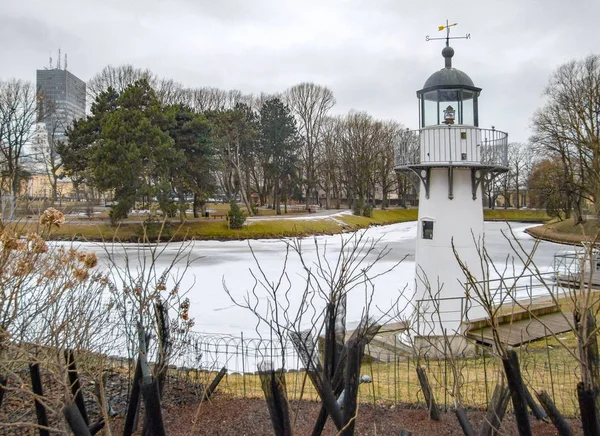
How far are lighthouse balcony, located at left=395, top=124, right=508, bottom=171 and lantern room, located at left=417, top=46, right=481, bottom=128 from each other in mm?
255

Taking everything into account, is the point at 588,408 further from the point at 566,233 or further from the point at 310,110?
the point at 310,110

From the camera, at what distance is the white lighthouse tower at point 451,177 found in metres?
6.50

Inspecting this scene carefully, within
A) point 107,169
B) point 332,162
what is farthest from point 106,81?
point 332,162

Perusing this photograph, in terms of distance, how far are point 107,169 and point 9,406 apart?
58.6ft

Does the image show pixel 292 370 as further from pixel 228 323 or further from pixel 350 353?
pixel 350 353

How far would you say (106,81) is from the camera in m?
32.1

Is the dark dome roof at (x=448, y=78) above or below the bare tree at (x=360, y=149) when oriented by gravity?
below

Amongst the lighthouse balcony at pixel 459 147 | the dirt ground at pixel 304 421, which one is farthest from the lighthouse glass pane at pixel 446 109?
the dirt ground at pixel 304 421

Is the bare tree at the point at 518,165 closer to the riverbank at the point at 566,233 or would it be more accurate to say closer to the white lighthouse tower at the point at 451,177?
the riverbank at the point at 566,233

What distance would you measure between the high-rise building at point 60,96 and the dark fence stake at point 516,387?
3054 cm

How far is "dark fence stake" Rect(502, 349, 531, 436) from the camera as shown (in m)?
2.23

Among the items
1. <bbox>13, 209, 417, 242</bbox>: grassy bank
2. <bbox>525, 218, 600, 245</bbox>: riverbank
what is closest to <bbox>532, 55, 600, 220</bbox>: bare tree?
<bbox>525, 218, 600, 245</bbox>: riverbank

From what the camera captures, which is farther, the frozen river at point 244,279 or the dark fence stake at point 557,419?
the frozen river at point 244,279

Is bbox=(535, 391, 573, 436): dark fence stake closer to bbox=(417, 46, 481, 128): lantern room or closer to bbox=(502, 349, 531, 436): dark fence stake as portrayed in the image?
bbox=(502, 349, 531, 436): dark fence stake
